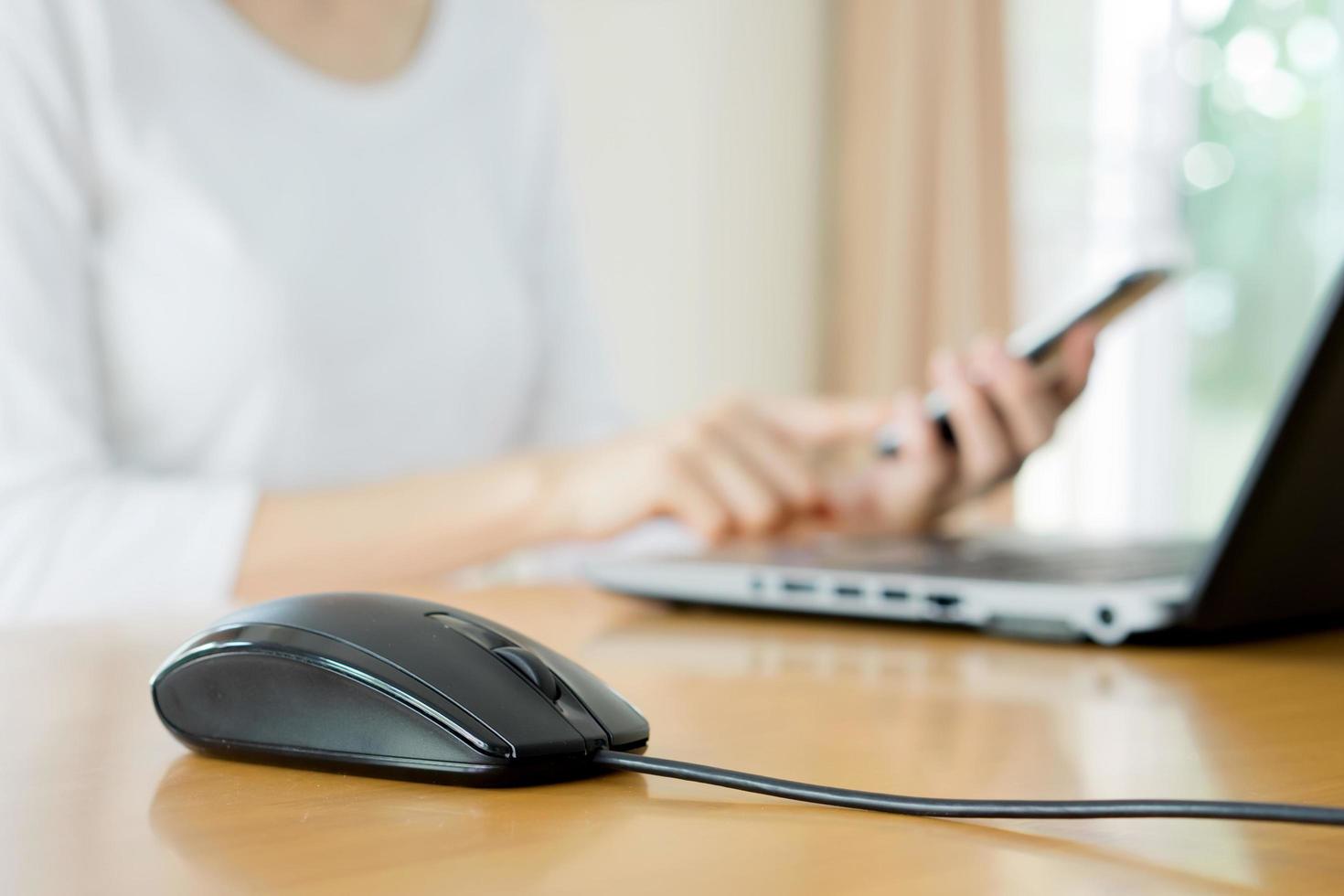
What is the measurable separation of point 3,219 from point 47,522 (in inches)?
8.9

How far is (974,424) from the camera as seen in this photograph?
0.88m

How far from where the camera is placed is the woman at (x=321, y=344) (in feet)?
2.85

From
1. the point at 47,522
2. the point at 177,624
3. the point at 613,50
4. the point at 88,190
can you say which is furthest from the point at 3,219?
the point at 613,50

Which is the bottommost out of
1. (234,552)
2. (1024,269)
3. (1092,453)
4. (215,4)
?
(234,552)

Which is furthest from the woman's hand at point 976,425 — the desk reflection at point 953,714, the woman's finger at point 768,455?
the desk reflection at point 953,714

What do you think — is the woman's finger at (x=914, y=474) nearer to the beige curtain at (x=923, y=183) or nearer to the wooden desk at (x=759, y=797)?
the wooden desk at (x=759, y=797)

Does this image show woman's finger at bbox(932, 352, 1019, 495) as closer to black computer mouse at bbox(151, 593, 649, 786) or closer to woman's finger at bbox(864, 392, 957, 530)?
woman's finger at bbox(864, 392, 957, 530)

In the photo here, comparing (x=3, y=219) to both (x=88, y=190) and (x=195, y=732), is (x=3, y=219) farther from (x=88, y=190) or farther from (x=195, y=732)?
(x=195, y=732)

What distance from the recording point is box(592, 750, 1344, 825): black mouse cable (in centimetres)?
26

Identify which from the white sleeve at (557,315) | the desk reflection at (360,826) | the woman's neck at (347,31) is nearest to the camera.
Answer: the desk reflection at (360,826)

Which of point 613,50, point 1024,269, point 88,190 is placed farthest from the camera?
point 1024,269

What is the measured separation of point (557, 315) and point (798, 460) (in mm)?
617

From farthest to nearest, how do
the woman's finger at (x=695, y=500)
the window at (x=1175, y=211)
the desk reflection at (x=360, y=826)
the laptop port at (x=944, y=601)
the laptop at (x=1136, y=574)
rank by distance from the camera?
the window at (x=1175, y=211), the woman's finger at (x=695, y=500), the laptop port at (x=944, y=601), the laptop at (x=1136, y=574), the desk reflection at (x=360, y=826)

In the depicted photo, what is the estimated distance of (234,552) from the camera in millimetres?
857
